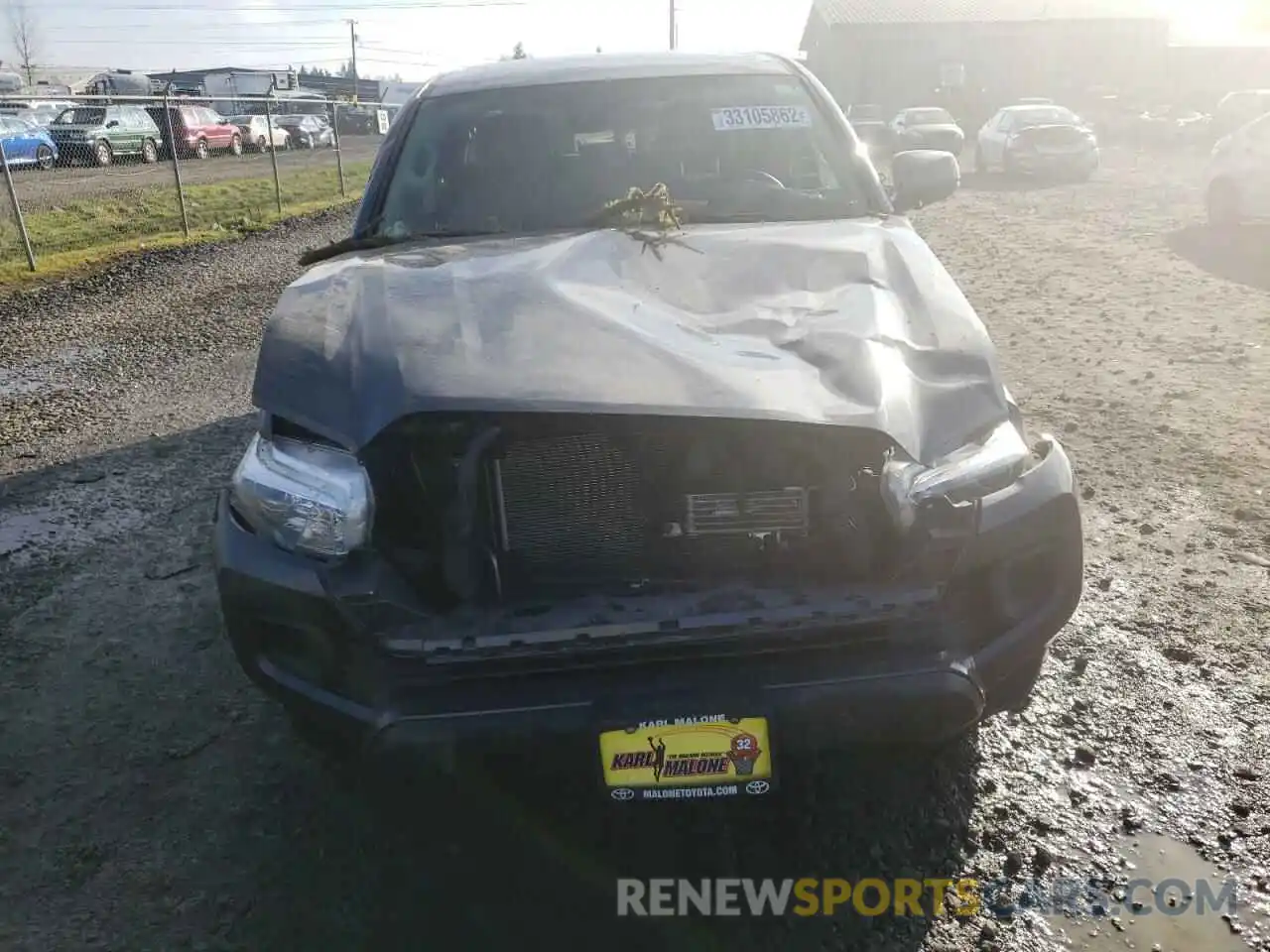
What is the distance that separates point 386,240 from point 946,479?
2.09 m

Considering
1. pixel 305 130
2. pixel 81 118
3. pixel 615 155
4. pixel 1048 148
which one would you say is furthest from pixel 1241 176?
pixel 305 130

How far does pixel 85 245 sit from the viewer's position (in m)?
12.3

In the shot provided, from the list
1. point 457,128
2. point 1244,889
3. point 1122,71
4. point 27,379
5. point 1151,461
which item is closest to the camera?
point 1244,889

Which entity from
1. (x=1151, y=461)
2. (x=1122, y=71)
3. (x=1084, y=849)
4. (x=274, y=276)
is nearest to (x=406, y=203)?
(x=1084, y=849)

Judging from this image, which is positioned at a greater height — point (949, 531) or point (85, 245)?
point (949, 531)

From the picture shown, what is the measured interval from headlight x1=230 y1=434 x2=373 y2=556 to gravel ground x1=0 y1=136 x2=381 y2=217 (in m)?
14.2

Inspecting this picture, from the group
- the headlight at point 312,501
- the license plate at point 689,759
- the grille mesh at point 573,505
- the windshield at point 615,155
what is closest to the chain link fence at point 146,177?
the windshield at point 615,155

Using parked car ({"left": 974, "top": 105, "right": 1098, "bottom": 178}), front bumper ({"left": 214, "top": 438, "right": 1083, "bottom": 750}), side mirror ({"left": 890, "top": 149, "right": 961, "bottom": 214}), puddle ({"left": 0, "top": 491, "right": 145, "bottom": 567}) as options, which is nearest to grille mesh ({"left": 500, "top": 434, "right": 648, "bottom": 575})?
front bumper ({"left": 214, "top": 438, "right": 1083, "bottom": 750})

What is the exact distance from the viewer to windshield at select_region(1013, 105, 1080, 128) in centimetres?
1958

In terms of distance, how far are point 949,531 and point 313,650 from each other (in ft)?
4.42

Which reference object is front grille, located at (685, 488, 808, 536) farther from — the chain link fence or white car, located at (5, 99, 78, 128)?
white car, located at (5, 99, 78, 128)

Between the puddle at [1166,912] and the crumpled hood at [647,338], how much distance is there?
41.9 inches

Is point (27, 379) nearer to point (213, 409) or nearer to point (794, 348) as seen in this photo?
point (213, 409)

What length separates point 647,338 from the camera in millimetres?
2320
